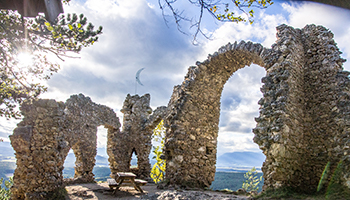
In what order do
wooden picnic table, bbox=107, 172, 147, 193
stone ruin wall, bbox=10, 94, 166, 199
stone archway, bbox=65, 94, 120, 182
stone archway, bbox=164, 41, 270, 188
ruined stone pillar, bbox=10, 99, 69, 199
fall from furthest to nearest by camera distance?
stone archway, bbox=65, 94, 120, 182 < stone archway, bbox=164, 41, 270, 188 < wooden picnic table, bbox=107, 172, 147, 193 < stone ruin wall, bbox=10, 94, 166, 199 < ruined stone pillar, bbox=10, 99, 69, 199

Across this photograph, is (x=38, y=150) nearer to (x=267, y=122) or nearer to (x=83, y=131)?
(x=83, y=131)

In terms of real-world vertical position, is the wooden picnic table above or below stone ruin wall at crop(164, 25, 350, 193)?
below

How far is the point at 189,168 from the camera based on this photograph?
772 centimetres

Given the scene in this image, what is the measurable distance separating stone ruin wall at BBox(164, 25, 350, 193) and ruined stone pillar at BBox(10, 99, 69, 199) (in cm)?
356

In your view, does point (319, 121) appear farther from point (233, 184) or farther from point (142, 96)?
point (233, 184)

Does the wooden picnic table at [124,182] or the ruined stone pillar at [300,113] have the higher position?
the ruined stone pillar at [300,113]

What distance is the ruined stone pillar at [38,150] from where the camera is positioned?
247 inches

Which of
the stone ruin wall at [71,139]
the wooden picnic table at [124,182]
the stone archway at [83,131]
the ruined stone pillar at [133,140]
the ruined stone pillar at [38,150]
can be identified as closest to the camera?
the ruined stone pillar at [38,150]

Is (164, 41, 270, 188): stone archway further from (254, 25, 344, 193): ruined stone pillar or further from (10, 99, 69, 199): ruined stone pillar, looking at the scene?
(10, 99, 69, 199): ruined stone pillar

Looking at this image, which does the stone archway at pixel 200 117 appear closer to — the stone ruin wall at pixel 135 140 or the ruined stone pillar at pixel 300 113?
the ruined stone pillar at pixel 300 113

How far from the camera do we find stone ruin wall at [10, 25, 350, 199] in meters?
5.40

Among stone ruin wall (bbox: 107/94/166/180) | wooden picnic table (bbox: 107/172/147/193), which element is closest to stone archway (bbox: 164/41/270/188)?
wooden picnic table (bbox: 107/172/147/193)

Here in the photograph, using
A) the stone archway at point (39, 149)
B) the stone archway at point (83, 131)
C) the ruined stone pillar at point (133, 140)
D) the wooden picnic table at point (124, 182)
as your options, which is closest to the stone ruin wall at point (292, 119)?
the wooden picnic table at point (124, 182)

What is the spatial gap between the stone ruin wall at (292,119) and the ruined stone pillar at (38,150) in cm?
356
